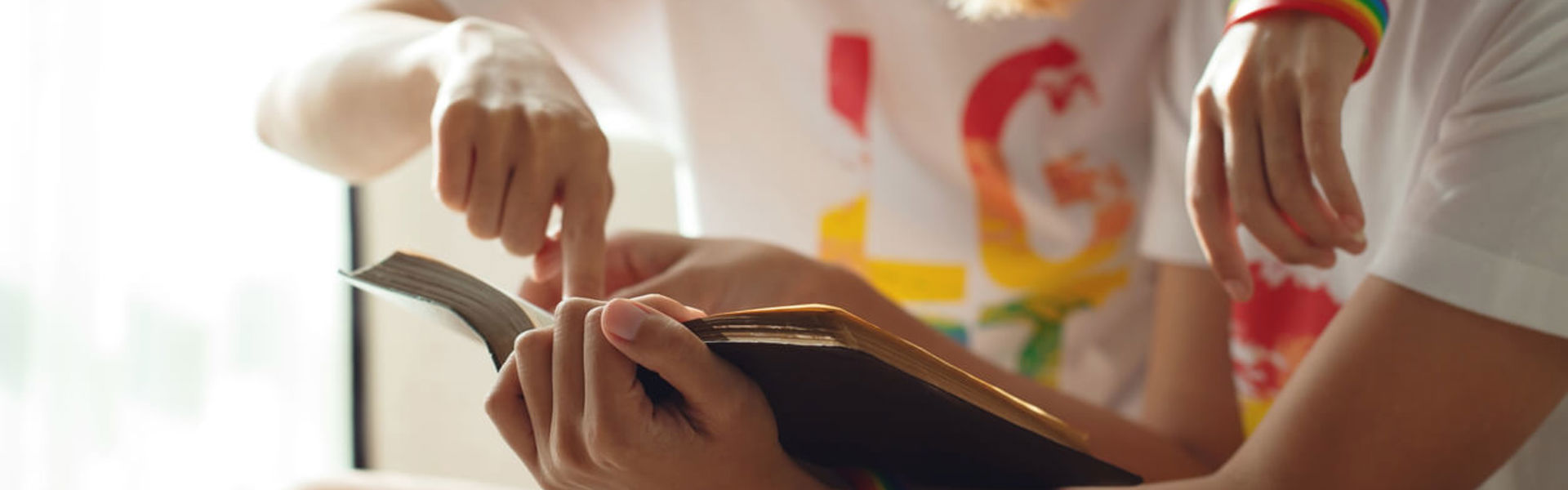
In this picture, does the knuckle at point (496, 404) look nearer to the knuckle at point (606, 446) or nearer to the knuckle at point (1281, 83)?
the knuckle at point (606, 446)

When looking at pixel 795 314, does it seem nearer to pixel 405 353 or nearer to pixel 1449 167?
pixel 1449 167

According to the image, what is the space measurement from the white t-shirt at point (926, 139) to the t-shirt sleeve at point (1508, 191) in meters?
0.35

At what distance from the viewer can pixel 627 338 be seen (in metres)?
0.35

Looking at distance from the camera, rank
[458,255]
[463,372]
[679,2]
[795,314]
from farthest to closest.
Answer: [463,372]
[458,255]
[679,2]
[795,314]

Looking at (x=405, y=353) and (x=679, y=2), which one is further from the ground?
(x=679, y=2)

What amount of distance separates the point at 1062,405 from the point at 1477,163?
0.27m

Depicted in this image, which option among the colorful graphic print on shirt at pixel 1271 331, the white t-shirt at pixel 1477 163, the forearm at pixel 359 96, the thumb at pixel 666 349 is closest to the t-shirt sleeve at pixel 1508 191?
the white t-shirt at pixel 1477 163

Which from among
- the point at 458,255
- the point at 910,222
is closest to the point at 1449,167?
the point at 910,222

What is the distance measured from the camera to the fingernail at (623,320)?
0.35 m

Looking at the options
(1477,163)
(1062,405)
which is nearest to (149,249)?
(1062,405)

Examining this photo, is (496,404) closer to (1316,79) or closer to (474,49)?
(474,49)

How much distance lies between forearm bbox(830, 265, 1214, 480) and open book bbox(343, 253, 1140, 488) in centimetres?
13

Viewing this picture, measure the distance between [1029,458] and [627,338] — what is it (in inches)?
6.3

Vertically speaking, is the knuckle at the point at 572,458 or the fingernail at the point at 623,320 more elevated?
the fingernail at the point at 623,320
